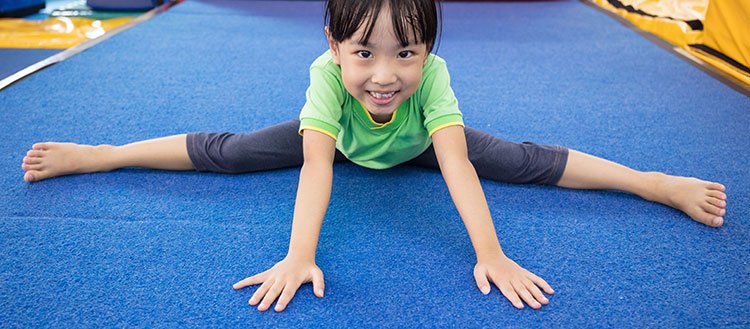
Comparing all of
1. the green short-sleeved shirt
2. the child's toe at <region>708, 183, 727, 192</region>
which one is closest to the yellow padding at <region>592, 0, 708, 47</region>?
the child's toe at <region>708, 183, 727, 192</region>

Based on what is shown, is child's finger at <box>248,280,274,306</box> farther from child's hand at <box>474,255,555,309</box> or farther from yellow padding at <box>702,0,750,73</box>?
yellow padding at <box>702,0,750,73</box>

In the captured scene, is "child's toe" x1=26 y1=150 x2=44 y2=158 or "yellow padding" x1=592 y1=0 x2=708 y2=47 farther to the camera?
"yellow padding" x1=592 y1=0 x2=708 y2=47

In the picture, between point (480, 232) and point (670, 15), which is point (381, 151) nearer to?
point (480, 232)

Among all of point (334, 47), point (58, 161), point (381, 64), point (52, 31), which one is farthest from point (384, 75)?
point (52, 31)

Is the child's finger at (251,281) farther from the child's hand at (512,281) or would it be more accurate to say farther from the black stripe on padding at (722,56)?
the black stripe on padding at (722,56)

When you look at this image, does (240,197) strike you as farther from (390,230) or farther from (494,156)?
(494,156)

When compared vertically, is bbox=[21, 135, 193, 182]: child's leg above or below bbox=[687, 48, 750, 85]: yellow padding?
above

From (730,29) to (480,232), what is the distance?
6.13ft

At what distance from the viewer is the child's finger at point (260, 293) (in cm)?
90

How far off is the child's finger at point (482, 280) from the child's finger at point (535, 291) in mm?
67

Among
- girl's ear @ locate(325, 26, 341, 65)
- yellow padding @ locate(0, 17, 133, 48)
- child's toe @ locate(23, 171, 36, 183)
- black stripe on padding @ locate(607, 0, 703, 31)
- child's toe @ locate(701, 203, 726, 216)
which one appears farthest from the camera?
black stripe on padding @ locate(607, 0, 703, 31)

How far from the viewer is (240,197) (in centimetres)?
124

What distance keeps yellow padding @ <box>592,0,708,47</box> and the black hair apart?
211 centimetres

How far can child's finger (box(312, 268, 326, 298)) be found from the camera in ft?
3.00
